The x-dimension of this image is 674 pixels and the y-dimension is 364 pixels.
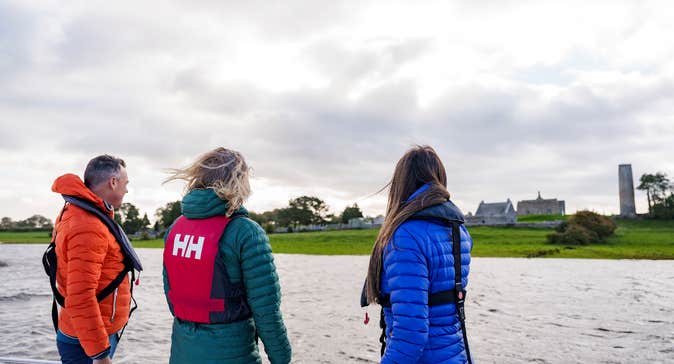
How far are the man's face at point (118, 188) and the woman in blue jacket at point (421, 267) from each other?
246 cm

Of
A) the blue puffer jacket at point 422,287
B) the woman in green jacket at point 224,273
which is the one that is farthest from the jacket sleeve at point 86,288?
the blue puffer jacket at point 422,287

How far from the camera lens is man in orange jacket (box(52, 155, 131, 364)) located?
422 cm

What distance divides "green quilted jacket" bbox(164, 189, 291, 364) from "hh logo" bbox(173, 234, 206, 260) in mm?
168

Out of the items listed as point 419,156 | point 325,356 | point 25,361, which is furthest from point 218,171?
point 325,356

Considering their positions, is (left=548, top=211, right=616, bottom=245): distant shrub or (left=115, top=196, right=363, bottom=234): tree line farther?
(left=115, top=196, right=363, bottom=234): tree line

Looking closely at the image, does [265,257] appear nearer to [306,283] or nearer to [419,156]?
[419,156]

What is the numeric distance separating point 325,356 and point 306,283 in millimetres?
15841

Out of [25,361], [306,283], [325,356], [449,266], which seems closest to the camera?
[449,266]

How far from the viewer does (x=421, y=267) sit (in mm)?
3578

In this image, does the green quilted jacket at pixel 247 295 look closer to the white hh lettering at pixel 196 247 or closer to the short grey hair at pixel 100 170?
the white hh lettering at pixel 196 247

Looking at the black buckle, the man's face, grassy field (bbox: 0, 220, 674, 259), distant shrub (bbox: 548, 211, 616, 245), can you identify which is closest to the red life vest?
the man's face

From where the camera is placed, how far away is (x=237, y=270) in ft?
13.0

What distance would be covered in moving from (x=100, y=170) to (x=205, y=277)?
1.58 m

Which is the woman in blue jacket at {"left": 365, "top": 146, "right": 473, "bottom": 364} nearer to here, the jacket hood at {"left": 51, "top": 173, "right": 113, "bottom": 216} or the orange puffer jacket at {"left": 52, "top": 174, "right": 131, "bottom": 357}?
the orange puffer jacket at {"left": 52, "top": 174, "right": 131, "bottom": 357}
